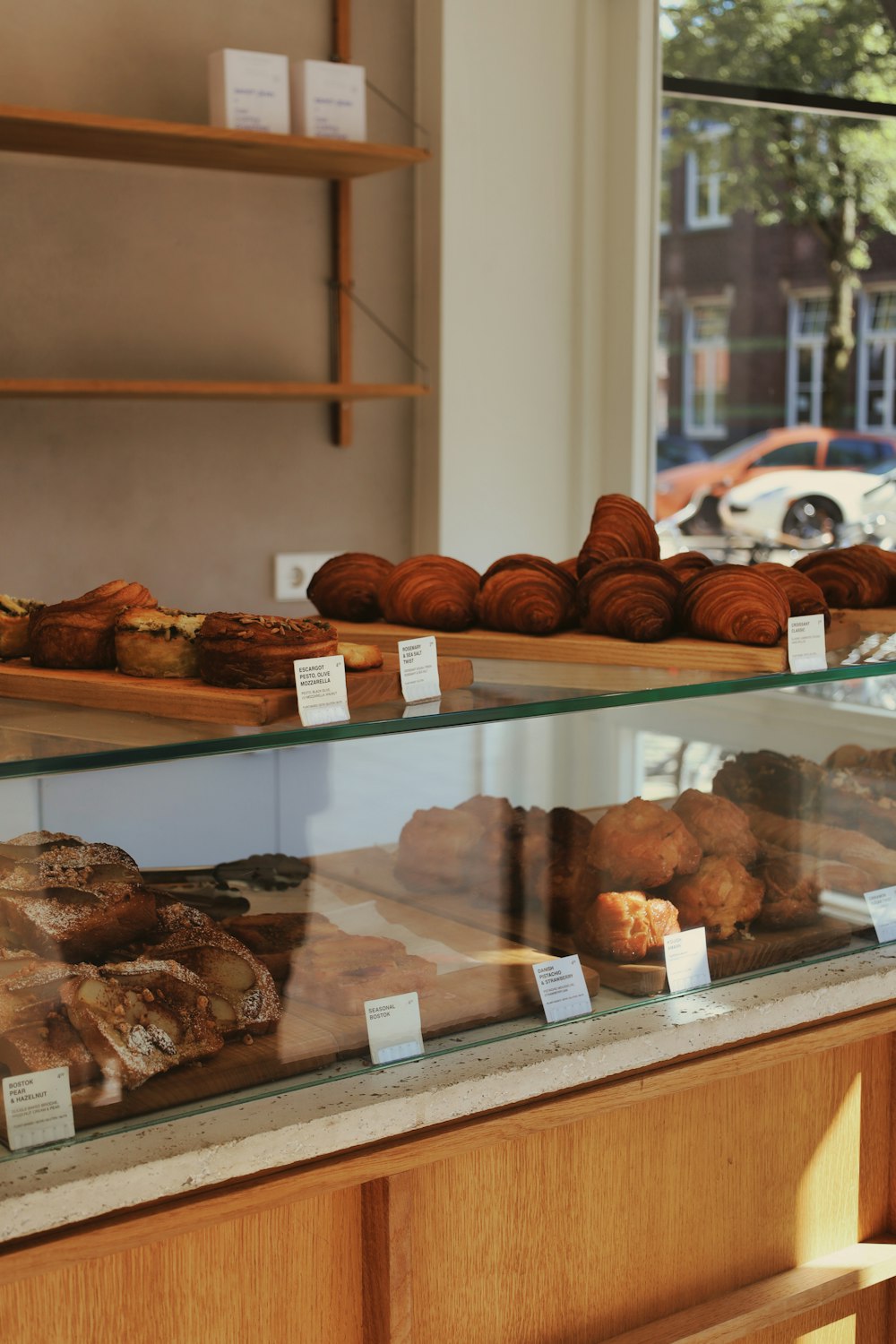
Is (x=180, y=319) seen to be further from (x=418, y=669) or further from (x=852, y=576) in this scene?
(x=418, y=669)

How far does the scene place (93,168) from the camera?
261 centimetres

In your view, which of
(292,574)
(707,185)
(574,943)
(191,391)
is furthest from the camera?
(707,185)

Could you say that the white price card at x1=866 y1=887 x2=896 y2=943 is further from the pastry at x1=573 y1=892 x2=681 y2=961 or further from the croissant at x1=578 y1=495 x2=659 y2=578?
the croissant at x1=578 y1=495 x2=659 y2=578

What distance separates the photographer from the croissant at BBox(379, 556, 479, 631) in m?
1.48

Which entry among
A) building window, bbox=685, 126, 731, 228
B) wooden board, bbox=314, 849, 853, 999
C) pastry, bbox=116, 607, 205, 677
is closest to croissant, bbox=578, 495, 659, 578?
wooden board, bbox=314, 849, 853, 999

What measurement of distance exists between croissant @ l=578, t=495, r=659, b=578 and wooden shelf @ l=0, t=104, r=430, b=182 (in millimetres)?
1232

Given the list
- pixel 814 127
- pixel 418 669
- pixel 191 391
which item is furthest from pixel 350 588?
pixel 814 127

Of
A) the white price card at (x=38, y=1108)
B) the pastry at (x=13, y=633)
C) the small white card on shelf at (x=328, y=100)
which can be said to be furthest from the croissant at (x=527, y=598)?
the small white card on shelf at (x=328, y=100)

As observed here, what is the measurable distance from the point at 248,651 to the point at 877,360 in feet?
8.20

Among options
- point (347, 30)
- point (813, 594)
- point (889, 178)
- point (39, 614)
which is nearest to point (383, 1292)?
point (39, 614)

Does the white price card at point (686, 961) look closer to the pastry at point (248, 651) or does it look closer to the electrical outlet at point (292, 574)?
the pastry at point (248, 651)

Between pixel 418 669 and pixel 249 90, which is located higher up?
pixel 249 90

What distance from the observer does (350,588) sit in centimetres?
156

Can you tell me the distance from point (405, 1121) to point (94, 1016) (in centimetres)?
27
